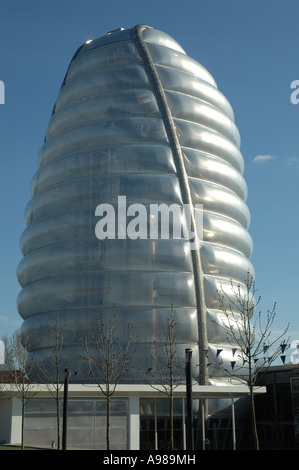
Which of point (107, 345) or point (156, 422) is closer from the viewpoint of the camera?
point (156, 422)

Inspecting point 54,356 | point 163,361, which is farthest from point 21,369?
point 163,361

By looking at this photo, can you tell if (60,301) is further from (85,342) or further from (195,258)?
(195,258)

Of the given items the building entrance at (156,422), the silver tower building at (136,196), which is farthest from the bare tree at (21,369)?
the building entrance at (156,422)

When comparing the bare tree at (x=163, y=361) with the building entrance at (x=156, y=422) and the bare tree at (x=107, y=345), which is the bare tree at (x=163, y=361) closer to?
the building entrance at (x=156, y=422)

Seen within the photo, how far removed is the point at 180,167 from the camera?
43625 mm

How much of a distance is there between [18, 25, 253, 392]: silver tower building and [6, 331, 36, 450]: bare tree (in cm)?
98

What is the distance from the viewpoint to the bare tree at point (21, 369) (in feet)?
106

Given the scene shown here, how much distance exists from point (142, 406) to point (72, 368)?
5.27 meters

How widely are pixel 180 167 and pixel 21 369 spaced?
17849mm

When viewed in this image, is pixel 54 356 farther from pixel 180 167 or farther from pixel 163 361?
pixel 180 167

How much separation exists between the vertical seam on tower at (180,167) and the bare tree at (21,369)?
1157 centimetres

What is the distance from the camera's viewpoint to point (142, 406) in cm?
3853

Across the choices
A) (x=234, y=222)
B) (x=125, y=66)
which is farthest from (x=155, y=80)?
(x=234, y=222)

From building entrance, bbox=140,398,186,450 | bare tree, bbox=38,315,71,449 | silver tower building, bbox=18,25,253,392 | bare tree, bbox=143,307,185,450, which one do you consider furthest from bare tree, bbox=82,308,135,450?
building entrance, bbox=140,398,186,450
